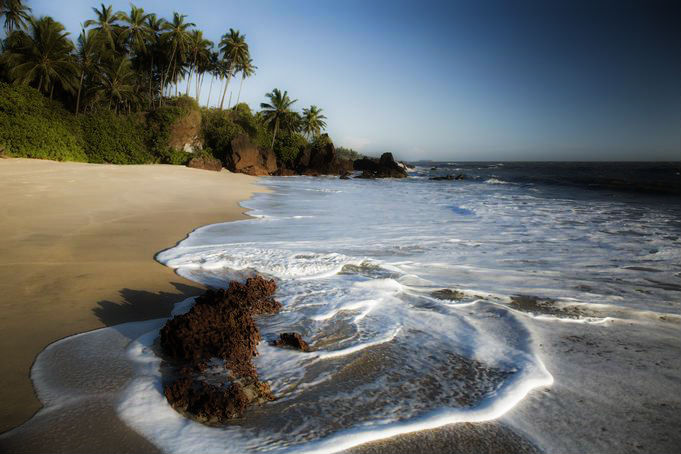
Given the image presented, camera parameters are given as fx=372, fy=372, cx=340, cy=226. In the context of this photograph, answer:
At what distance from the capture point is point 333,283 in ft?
14.9

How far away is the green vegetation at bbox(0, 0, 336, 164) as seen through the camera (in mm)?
24609

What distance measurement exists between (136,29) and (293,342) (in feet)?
149

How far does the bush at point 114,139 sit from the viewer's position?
29.2 metres

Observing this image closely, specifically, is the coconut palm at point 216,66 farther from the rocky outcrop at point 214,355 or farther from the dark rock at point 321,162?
the rocky outcrop at point 214,355

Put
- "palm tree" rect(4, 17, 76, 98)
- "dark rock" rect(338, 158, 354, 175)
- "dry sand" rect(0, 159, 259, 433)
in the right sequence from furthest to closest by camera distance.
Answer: "dark rock" rect(338, 158, 354, 175)
"palm tree" rect(4, 17, 76, 98)
"dry sand" rect(0, 159, 259, 433)

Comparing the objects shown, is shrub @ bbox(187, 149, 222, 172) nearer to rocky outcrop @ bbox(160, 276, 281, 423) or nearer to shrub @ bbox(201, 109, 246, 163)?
shrub @ bbox(201, 109, 246, 163)

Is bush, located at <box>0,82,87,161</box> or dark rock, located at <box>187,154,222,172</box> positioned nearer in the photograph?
bush, located at <box>0,82,87,161</box>

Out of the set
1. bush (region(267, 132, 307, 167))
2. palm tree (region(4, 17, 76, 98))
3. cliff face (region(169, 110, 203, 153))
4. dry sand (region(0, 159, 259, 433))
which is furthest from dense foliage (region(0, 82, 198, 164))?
dry sand (region(0, 159, 259, 433))

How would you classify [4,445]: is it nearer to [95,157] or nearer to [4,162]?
[4,162]

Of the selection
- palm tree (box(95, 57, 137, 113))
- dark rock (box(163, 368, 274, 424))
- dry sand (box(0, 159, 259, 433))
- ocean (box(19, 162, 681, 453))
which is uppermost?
palm tree (box(95, 57, 137, 113))

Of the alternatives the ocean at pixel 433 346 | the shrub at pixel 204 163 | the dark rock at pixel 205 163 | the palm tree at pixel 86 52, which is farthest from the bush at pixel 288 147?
the ocean at pixel 433 346

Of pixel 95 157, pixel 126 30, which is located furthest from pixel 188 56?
pixel 95 157

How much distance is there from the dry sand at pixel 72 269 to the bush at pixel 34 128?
13.8 metres

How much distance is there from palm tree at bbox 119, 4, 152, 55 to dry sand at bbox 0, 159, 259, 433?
33872 millimetres
